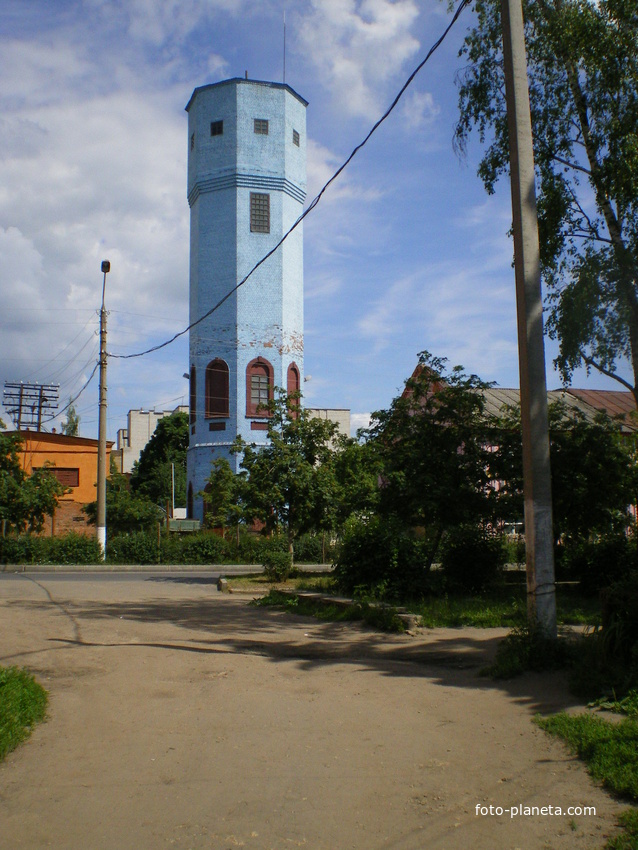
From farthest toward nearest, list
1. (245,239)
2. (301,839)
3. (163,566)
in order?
(245,239) → (163,566) → (301,839)

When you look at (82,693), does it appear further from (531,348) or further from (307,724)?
(531,348)

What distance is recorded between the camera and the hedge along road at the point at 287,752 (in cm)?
415

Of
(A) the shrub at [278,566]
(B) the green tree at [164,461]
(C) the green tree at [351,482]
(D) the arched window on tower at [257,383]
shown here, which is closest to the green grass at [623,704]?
(C) the green tree at [351,482]

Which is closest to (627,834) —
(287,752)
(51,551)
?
(287,752)

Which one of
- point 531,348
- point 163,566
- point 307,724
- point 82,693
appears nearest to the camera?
point 307,724

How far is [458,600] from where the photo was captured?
14086 millimetres

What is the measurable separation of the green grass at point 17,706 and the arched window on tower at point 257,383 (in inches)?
1048

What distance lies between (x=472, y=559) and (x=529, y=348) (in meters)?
8.91

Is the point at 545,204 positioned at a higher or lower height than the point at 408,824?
higher

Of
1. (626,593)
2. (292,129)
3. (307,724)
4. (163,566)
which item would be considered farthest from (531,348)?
(292,129)

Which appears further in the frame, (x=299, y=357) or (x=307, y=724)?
(x=299, y=357)

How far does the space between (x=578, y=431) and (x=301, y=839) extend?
42.4 feet

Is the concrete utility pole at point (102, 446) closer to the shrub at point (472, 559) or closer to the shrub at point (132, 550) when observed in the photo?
the shrub at point (132, 550)

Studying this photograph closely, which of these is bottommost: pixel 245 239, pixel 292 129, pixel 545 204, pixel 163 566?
pixel 163 566
